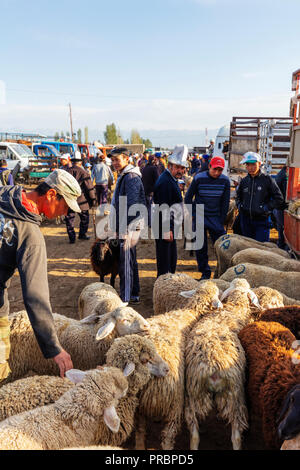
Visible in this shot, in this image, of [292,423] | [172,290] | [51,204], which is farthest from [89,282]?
[292,423]

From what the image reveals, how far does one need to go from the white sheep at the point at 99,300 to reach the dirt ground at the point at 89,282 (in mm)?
727

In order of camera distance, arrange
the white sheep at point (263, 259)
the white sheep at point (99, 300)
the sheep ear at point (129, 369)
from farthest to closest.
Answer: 1. the white sheep at point (263, 259)
2. the white sheep at point (99, 300)
3. the sheep ear at point (129, 369)

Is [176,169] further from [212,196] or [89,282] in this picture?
[89,282]

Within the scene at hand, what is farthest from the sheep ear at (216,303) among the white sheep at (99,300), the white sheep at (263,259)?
the white sheep at (263,259)

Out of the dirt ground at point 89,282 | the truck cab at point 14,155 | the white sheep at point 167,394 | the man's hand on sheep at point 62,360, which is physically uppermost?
the truck cab at point 14,155

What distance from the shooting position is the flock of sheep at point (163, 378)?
6.18ft

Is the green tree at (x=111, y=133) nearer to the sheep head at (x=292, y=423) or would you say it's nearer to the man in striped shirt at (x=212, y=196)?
the man in striped shirt at (x=212, y=196)

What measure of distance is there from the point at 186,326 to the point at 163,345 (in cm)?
43

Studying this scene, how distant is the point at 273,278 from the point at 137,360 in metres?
2.39

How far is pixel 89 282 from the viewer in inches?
236

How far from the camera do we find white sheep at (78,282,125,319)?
3.44m

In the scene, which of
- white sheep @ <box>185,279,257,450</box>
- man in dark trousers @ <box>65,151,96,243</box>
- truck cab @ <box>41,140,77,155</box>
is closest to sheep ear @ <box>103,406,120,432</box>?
white sheep @ <box>185,279,257,450</box>

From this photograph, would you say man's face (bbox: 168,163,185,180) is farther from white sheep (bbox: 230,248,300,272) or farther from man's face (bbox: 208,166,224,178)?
white sheep (bbox: 230,248,300,272)
